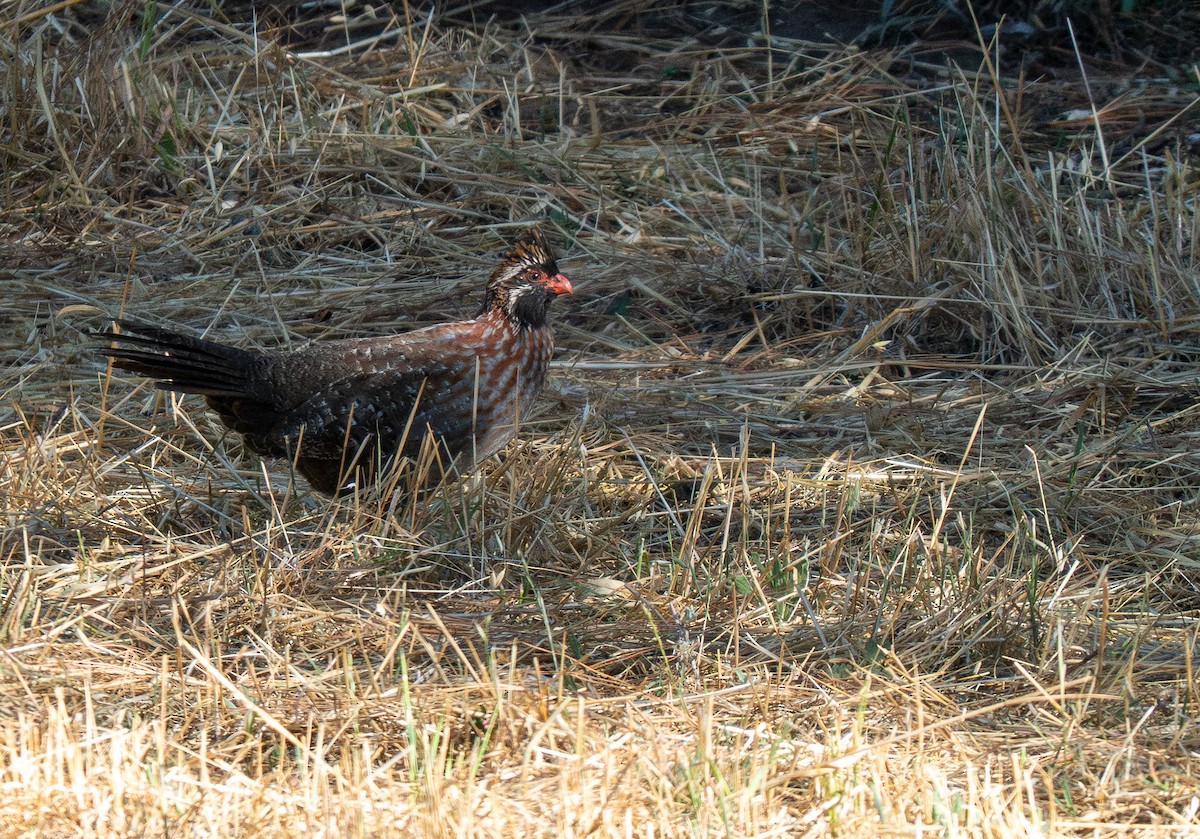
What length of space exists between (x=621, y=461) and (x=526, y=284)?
674 mm

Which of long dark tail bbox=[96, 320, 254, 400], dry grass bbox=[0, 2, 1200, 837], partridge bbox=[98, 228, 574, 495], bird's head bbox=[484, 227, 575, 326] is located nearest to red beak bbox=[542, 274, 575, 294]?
bird's head bbox=[484, 227, 575, 326]

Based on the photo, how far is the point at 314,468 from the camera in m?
4.64

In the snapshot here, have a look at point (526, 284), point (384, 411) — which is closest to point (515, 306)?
point (526, 284)

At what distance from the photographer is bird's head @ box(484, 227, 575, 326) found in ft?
15.7

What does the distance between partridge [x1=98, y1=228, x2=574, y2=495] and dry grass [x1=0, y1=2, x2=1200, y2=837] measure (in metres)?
0.19

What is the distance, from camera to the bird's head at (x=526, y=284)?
479 cm

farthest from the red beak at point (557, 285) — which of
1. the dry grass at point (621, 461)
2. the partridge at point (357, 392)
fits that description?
the dry grass at point (621, 461)

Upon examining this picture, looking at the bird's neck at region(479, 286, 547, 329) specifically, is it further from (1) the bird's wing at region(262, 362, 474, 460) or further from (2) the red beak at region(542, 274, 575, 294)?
(1) the bird's wing at region(262, 362, 474, 460)

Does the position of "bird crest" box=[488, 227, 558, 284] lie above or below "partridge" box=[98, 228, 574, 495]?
above

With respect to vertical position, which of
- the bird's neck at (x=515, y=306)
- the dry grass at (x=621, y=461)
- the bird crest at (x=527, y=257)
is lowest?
the dry grass at (x=621, y=461)

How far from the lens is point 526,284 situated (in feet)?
15.8

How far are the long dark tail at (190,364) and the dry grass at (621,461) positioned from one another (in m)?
0.27

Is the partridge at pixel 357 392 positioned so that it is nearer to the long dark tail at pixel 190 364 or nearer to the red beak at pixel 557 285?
the long dark tail at pixel 190 364

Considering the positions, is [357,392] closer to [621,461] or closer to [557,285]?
[557,285]
